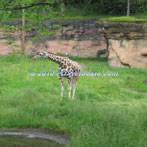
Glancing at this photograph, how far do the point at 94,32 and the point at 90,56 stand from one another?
1.80 m

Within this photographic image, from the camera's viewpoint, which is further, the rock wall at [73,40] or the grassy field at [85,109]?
the rock wall at [73,40]

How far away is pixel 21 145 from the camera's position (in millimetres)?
6555

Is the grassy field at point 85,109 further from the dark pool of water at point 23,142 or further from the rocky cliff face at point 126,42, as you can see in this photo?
the rocky cliff face at point 126,42

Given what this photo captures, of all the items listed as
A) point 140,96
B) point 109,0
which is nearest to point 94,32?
point 109,0

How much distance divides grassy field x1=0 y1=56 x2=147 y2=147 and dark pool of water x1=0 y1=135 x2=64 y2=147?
52 cm

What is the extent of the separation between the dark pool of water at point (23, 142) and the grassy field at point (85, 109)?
1.72 ft

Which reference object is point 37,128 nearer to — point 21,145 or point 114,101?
point 21,145

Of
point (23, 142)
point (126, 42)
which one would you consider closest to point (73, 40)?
point (126, 42)

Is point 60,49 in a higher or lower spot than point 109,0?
lower

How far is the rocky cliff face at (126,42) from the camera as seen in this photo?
1759 centimetres

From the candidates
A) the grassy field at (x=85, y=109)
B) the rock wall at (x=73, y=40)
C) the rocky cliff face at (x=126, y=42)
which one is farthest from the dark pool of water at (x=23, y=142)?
the rock wall at (x=73, y=40)

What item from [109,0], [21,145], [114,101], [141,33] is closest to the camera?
[21,145]

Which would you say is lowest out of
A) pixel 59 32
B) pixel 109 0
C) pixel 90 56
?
pixel 90 56

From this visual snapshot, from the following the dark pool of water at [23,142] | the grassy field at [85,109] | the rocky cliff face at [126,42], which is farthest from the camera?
the rocky cliff face at [126,42]
